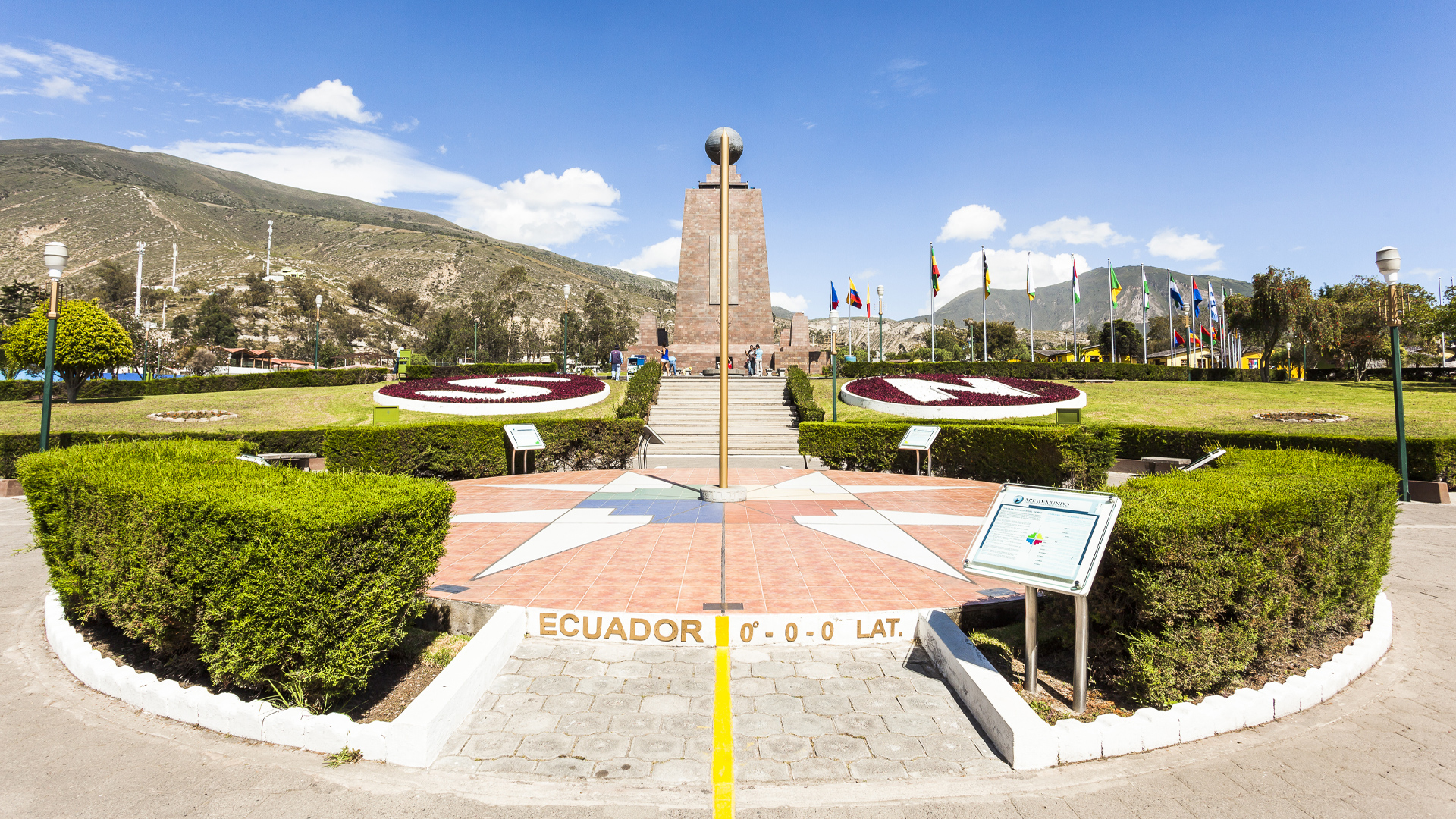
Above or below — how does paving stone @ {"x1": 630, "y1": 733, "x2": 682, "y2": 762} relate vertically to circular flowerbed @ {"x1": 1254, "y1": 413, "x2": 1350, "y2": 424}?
below

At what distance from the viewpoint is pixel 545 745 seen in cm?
326

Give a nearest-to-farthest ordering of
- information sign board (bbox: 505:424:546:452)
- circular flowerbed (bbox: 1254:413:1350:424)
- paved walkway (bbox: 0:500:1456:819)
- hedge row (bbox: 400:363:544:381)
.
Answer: paved walkway (bbox: 0:500:1456:819) < information sign board (bbox: 505:424:546:452) < circular flowerbed (bbox: 1254:413:1350:424) < hedge row (bbox: 400:363:544:381)

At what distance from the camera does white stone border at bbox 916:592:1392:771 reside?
10.2ft

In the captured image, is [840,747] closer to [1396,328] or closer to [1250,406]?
[1396,328]

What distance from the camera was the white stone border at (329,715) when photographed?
314 centimetres

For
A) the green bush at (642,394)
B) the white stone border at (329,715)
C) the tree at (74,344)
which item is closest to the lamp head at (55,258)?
the white stone border at (329,715)

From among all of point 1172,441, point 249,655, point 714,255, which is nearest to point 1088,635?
point 249,655

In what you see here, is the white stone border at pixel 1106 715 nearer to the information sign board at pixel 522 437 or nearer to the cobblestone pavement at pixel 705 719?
the cobblestone pavement at pixel 705 719

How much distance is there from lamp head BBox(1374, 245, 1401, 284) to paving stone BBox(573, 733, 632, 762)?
13.7 meters

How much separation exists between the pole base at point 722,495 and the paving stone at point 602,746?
20.5 ft

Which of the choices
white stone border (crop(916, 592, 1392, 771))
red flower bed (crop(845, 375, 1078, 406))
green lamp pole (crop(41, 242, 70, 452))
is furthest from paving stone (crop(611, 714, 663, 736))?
red flower bed (crop(845, 375, 1078, 406))

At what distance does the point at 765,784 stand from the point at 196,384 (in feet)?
116

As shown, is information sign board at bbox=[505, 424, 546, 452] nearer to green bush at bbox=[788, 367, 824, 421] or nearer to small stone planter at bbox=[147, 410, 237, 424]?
green bush at bbox=[788, 367, 824, 421]

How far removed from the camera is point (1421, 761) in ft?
10.4
